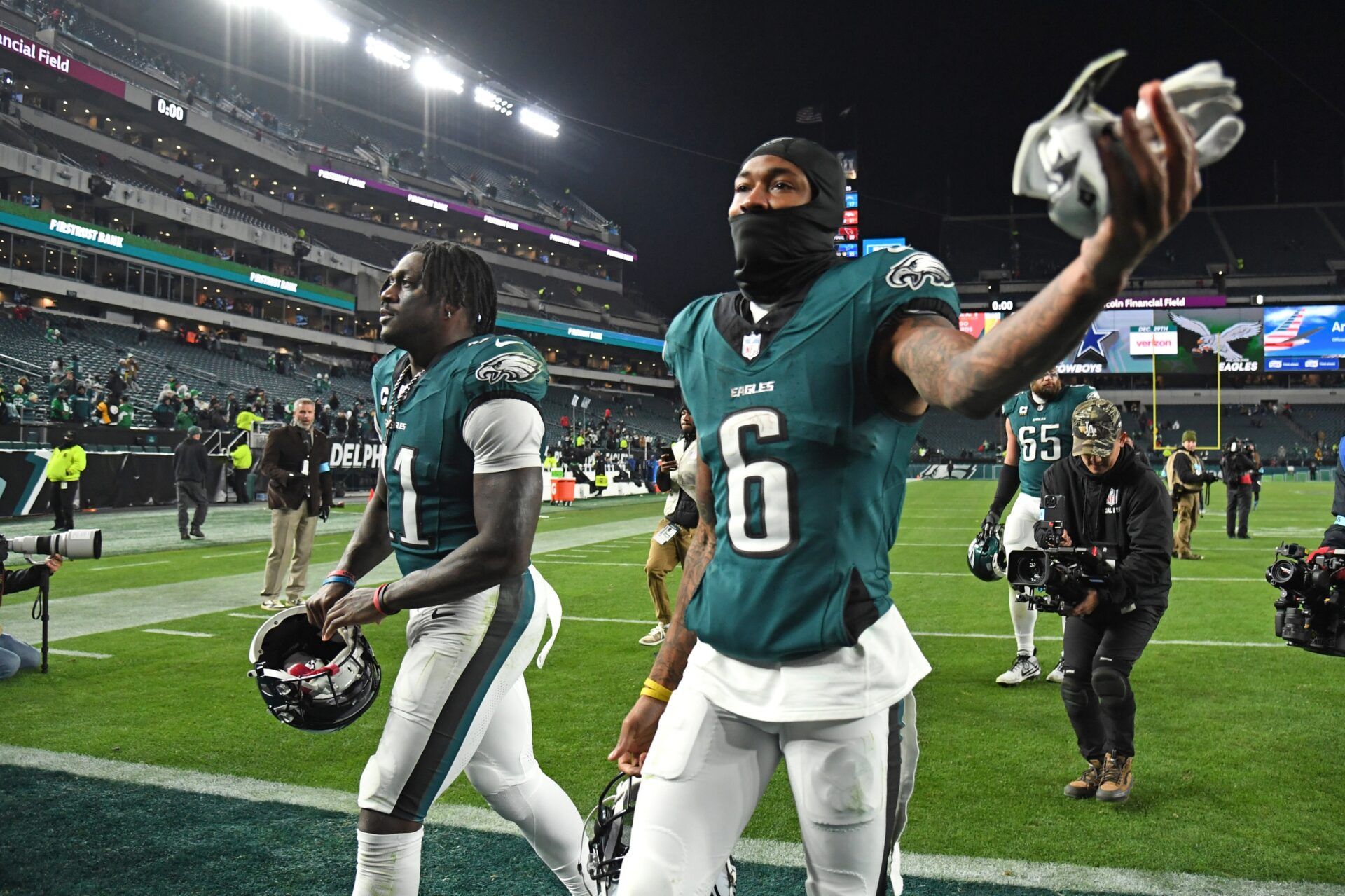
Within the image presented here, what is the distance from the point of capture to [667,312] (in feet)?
270

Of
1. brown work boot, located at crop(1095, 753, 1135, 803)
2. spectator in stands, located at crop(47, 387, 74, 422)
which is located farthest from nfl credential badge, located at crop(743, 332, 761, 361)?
spectator in stands, located at crop(47, 387, 74, 422)

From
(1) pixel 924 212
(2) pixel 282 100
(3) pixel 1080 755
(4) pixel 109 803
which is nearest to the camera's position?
(4) pixel 109 803

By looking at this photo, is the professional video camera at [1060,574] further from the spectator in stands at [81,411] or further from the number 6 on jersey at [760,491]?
the spectator in stands at [81,411]

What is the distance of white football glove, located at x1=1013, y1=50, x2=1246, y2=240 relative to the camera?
1101mm

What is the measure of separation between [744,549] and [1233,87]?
1.16 metres

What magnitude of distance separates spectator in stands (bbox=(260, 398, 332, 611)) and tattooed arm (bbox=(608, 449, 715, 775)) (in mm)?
7993

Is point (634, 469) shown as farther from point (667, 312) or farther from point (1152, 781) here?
point (667, 312)

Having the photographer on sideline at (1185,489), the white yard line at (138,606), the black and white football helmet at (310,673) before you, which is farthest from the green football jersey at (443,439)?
the photographer on sideline at (1185,489)

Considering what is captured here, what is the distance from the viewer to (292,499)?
31.2 feet

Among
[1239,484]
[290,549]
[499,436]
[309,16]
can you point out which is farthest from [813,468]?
[309,16]

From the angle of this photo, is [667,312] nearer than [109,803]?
No

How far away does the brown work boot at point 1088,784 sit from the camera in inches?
175

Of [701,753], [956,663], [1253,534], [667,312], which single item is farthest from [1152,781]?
[667,312]

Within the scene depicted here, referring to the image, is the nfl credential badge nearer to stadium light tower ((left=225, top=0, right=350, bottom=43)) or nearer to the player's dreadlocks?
the player's dreadlocks
